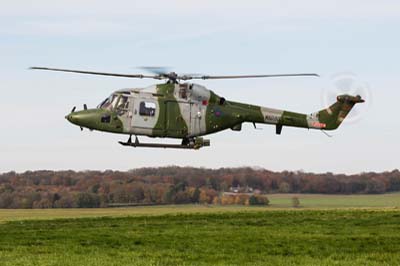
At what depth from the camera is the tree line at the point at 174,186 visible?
89438 mm

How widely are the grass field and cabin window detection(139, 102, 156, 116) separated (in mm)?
5835

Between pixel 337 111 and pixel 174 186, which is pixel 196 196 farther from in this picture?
pixel 337 111

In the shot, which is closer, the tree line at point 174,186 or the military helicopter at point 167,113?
the military helicopter at point 167,113

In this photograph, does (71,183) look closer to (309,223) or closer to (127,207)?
(127,207)

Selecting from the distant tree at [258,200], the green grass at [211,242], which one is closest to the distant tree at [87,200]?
the distant tree at [258,200]

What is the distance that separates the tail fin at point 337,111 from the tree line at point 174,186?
4345 cm

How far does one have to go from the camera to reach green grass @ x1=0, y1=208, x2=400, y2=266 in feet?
94.1

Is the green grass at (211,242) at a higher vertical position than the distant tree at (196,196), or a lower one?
lower

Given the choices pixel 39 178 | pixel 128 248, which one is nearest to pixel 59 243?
pixel 128 248

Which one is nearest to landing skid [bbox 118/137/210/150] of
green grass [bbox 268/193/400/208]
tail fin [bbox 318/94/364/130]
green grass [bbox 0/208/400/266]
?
green grass [bbox 0/208/400/266]

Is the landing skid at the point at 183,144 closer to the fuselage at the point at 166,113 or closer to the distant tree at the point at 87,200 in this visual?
the fuselage at the point at 166,113

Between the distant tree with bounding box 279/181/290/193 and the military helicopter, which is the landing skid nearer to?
the military helicopter

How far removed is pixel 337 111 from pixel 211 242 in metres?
13.8

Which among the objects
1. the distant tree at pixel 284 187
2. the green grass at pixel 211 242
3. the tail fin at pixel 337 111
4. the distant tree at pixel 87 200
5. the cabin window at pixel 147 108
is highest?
the tail fin at pixel 337 111
